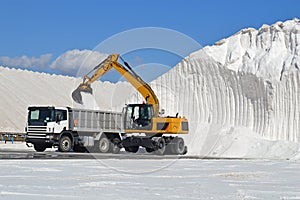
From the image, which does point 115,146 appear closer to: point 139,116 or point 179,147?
point 139,116

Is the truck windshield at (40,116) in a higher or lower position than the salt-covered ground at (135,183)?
higher

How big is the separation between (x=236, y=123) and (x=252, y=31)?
7527 mm

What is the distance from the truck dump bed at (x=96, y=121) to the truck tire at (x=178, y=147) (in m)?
3.17

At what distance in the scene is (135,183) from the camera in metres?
13.0

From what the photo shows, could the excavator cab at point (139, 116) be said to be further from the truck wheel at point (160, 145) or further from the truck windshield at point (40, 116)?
the truck windshield at point (40, 116)

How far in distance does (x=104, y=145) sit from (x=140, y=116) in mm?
3091

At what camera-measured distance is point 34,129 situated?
27.8 metres

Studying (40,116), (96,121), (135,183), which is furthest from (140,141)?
(135,183)

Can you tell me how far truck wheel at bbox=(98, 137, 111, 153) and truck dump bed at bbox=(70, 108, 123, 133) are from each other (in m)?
0.57

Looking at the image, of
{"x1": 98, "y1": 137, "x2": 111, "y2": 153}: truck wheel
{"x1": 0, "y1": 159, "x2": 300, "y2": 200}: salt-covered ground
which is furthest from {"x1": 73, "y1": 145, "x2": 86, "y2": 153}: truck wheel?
{"x1": 0, "y1": 159, "x2": 300, "y2": 200}: salt-covered ground

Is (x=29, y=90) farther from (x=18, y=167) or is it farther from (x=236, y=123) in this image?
(x=18, y=167)

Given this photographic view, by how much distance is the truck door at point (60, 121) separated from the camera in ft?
90.7

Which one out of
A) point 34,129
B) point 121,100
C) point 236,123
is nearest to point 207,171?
point 34,129

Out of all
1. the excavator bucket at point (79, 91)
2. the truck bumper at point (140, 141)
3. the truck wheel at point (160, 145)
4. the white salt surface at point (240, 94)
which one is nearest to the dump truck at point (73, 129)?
the white salt surface at point (240, 94)
